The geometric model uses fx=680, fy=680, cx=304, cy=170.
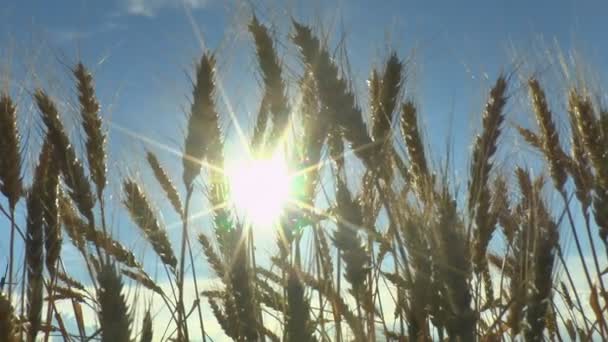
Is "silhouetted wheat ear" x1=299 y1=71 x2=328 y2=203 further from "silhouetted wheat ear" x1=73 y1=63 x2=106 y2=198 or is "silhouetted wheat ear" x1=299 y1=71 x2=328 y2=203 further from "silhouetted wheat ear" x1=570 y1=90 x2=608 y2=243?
"silhouetted wheat ear" x1=570 y1=90 x2=608 y2=243

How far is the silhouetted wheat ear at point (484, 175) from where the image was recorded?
2.89m

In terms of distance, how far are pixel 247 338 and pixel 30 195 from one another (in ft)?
4.46

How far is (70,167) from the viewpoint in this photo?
121 inches

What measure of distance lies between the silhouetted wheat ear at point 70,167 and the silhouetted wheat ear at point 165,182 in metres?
0.78

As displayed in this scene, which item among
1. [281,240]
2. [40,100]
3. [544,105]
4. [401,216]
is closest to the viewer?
[401,216]

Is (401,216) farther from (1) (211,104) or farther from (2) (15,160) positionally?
(2) (15,160)

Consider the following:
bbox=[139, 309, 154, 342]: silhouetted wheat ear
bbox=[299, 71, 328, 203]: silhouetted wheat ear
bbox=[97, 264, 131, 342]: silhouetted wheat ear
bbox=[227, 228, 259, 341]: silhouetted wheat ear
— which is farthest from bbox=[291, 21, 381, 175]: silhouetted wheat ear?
bbox=[97, 264, 131, 342]: silhouetted wheat ear

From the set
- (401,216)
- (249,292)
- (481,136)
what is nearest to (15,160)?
(249,292)

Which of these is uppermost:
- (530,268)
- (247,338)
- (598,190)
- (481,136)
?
(481,136)

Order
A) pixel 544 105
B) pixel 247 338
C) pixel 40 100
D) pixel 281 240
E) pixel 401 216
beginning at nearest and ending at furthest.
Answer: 1. pixel 247 338
2. pixel 401 216
3. pixel 281 240
4. pixel 40 100
5. pixel 544 105

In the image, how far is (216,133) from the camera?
3068 millimetres

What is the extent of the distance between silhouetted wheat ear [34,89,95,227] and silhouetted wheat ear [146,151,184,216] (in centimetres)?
78

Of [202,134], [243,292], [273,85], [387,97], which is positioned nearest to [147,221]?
[202,134]

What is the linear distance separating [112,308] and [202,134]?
47.6 inches
